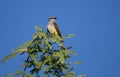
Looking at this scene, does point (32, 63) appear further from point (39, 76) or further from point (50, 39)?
point (50, 39)

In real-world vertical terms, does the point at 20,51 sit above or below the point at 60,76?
above

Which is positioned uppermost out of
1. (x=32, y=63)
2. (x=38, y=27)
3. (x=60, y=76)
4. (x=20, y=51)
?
(x=38, y=27)

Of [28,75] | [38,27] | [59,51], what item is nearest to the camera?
[28,75]

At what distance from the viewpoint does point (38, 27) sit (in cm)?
763

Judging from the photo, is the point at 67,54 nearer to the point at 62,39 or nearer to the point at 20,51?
the point at 62,39

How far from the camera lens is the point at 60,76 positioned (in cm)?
685

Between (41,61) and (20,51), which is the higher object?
(20,51)

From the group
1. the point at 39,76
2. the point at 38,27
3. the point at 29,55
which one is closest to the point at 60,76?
the point at 39,76

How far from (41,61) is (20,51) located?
2.53ft

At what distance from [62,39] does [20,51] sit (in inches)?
50.2

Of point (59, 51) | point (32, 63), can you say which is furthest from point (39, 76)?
point (59, 51)

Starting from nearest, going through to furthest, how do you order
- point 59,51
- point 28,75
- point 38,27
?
point 28,75
point 59,51
point 38,27

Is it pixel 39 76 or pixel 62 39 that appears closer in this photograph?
pixel 39 76

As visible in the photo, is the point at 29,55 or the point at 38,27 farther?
the point at 38,27
